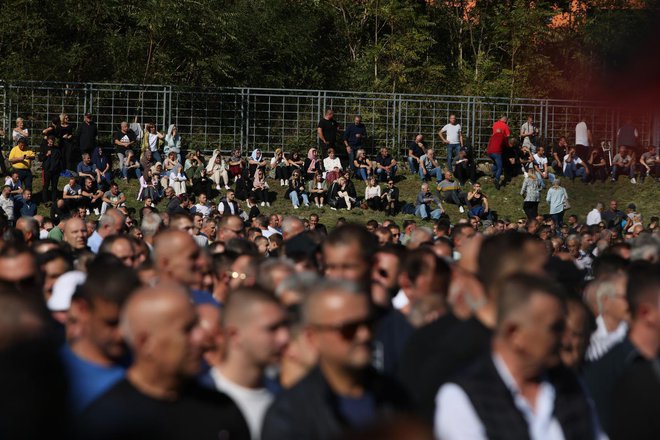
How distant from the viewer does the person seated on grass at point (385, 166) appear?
33719mm

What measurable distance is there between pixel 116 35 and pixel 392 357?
32089 mm

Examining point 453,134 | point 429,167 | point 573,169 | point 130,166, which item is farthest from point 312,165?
point 573,169

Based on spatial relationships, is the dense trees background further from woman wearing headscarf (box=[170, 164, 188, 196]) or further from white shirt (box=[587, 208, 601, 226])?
white shirt (box=[587, 208, 601, 226])

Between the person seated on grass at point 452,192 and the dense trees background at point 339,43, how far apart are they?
819cm

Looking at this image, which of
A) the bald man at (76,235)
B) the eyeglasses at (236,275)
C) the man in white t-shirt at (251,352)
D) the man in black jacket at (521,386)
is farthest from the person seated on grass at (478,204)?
the man in black jacket at (521,386)

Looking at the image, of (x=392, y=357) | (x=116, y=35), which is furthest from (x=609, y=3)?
(x=392, y=357)

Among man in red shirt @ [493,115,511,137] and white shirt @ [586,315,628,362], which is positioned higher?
man in red shirt @ [493,115,511,137]

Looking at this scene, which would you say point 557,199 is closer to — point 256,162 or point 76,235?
point 256,162

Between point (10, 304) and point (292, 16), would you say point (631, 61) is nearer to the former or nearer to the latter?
point (292, 16)

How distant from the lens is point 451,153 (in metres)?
34.8

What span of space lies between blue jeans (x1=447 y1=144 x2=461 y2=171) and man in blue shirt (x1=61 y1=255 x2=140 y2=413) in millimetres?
28642

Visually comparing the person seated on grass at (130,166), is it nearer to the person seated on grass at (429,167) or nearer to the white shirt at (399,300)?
the person seated on grass at (429,167)

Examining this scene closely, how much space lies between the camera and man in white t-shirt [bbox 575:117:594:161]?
35.7 metres

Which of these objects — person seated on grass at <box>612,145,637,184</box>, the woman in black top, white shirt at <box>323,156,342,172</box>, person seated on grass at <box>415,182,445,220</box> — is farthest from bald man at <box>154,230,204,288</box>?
person seated on grass at <box>612,145,637,184</box>
